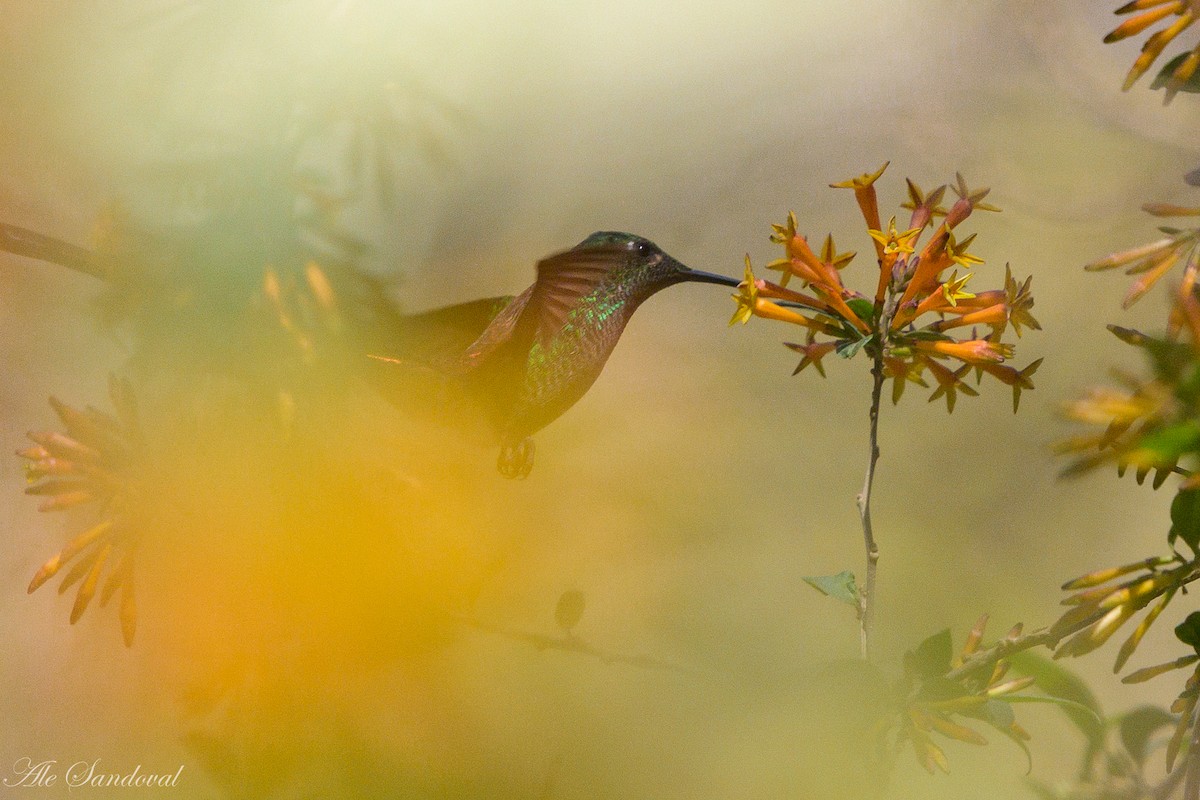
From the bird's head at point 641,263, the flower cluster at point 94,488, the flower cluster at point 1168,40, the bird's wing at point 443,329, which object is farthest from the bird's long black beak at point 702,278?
the flower cluster at point 94,488

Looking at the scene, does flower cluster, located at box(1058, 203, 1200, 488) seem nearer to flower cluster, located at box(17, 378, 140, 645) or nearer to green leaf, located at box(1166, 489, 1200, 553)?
green leaf, located at box(1166, 489, 1200, 553)

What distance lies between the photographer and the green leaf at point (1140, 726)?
475mm

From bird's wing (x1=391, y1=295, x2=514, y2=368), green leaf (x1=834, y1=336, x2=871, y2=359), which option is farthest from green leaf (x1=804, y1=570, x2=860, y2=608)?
bird's wing (x1=391, y1=295, x2=514, y2=368)

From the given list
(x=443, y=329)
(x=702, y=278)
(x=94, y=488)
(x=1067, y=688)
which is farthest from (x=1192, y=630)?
(x=94, y=488)

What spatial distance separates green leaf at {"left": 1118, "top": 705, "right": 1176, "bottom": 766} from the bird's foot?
0.38m

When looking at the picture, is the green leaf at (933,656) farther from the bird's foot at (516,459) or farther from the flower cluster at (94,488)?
the flower cluster at (94,488)

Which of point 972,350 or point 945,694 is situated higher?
point 972,350

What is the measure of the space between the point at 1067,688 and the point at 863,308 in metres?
0.26

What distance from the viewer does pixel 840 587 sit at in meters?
0.41

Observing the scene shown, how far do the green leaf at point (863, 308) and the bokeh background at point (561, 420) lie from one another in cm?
14
